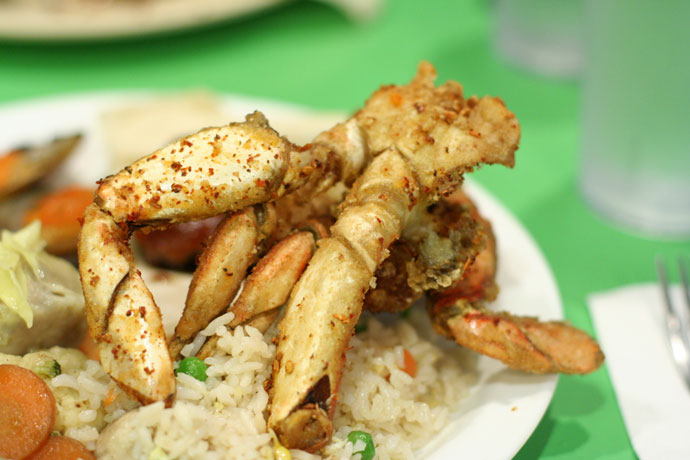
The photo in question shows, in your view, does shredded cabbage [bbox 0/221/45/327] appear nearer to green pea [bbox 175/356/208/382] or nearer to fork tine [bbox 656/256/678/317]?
green pea [bbox 175/356/208/382]

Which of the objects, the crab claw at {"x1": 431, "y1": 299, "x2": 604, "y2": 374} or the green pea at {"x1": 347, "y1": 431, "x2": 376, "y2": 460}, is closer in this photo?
the green pea at {"x1": 347, "y1": 431, "x2": 376, "y2": 460}

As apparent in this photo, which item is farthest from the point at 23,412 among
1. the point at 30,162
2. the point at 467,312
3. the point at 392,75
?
the point at 392,75

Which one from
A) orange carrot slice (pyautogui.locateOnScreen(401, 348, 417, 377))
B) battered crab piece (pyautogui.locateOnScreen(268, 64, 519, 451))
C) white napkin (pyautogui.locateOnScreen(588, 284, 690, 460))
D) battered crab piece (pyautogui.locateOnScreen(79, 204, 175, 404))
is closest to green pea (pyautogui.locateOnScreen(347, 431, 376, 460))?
battered crab piece (pyautogui.locateOnScreen(268, 64, 519, 451))

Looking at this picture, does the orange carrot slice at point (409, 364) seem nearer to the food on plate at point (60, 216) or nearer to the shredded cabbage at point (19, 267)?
the shredded cabbage at point (19, 267)

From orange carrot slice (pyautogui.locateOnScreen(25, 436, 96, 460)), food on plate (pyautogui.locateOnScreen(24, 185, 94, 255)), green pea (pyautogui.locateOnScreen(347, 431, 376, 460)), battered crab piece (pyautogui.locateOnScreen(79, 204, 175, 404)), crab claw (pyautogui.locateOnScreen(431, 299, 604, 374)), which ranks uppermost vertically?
battered crab piece (pyautogui.locateOnScreen(79, 204, 175, 404))

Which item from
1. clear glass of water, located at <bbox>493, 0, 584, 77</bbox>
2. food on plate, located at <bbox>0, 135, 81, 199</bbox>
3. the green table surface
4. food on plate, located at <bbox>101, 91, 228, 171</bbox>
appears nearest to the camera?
food on plate, located at <bbox>0, 135, 81, 199</bbox>

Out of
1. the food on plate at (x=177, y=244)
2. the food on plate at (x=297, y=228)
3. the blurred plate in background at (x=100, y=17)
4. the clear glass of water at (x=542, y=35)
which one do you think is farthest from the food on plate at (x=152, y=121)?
the clear glass of water at (x=542, y=35)

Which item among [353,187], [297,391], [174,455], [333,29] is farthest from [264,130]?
[333,29]
